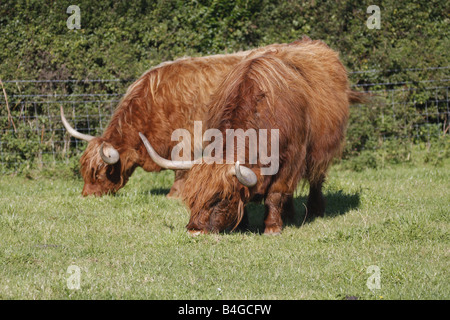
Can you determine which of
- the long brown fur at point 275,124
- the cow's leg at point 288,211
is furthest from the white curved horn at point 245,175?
the cow's leg at point 288,211

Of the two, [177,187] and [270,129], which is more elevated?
[270,129]

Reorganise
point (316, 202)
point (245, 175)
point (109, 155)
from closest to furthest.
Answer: point (245, 175) → point (316, 202) → point (109, 155)

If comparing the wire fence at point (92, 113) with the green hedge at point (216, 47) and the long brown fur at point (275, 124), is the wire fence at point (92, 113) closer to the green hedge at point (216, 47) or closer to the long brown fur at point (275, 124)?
the green hedge at point (216, 47)

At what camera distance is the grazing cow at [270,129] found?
593 centimetres

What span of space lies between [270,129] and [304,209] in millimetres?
2151

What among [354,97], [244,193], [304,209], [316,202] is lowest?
[304,209]

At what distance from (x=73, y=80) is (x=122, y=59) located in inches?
36.1

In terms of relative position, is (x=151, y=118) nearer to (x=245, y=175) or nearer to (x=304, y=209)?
(x=304, y=209)

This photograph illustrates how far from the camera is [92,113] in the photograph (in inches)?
430

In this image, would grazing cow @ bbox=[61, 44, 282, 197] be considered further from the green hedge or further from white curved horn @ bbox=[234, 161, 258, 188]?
white curved horn @ bbox=[234, 161, 258, 188]

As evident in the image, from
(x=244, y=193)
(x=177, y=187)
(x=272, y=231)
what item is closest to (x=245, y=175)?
(x=244, y=193)

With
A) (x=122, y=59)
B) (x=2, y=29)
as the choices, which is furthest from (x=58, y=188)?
(x=2, y=29)

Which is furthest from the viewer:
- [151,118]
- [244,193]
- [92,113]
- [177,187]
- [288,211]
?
[92,113]

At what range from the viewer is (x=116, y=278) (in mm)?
4980
